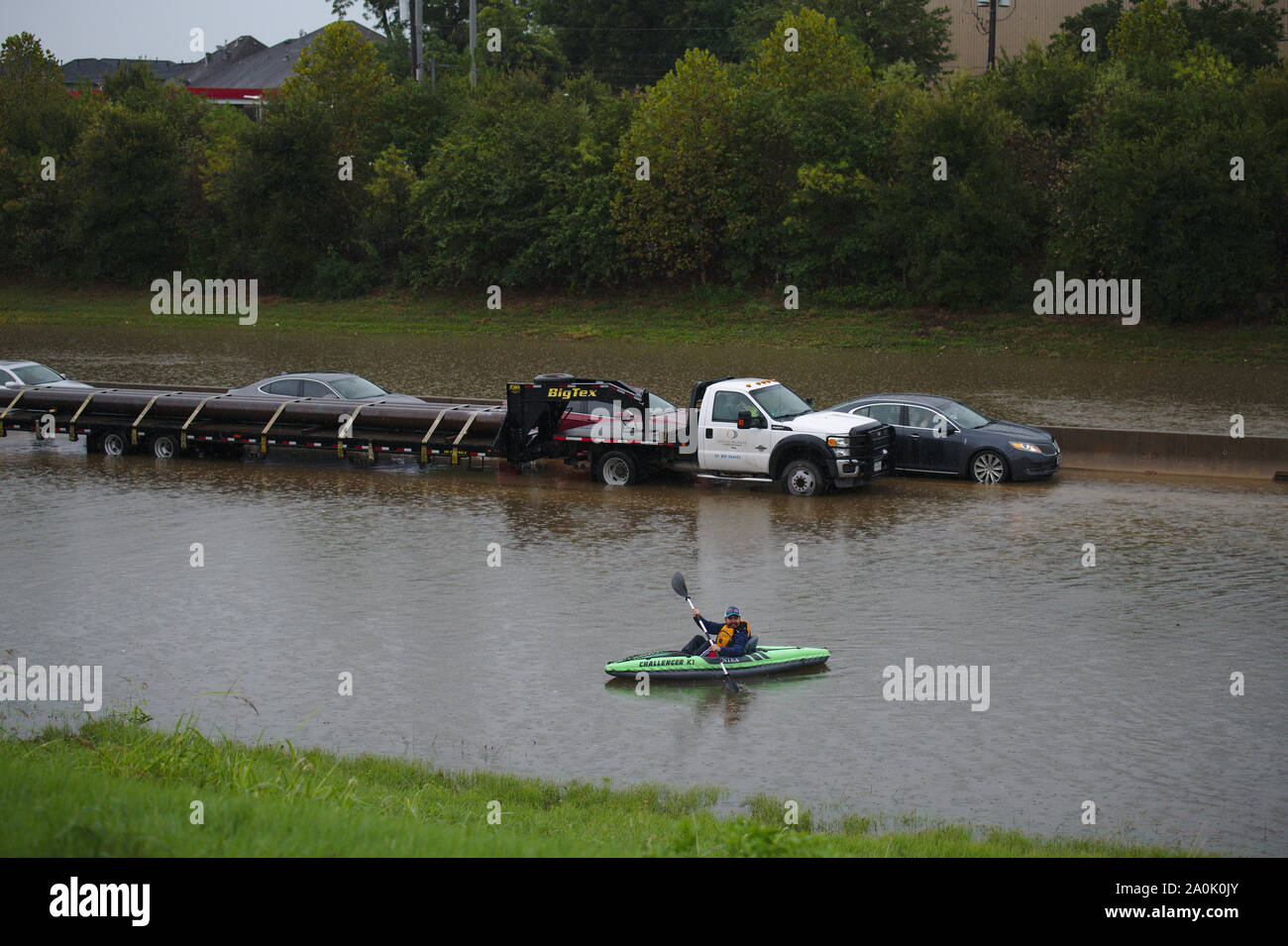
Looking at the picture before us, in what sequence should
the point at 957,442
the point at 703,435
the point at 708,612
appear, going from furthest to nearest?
1. the point at 957,442
2. the point at 703,435
3. the point at 708,612

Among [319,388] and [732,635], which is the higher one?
[319,388]

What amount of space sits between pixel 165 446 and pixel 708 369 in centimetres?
2014

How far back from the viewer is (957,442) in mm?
25641

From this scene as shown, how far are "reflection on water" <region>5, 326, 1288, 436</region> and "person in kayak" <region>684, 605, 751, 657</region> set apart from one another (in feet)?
67.9

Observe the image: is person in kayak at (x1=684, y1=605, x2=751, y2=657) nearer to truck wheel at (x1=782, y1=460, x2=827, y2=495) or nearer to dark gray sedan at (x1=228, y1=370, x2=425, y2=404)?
truck wheel at (x1=782, y1=460, x2=827, y2=495)

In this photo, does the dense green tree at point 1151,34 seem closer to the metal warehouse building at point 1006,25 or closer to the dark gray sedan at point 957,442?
the metal warehouse building at point 1006,25

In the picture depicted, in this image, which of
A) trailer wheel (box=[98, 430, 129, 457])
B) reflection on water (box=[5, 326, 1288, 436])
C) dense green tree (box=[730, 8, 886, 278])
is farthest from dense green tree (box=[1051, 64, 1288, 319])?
trailer wheel (box=[98, 430, 129, 457])

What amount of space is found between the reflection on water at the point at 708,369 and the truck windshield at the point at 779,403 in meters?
10.2

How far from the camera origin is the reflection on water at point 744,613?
12000 mm

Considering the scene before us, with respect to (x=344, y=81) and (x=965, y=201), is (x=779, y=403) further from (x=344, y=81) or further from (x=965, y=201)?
(x=344, y=81)

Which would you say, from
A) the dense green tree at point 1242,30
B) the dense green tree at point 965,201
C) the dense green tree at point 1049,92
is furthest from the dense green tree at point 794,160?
the dense green tree at point 1242,30

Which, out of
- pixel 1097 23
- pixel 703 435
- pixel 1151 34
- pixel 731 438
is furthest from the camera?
pixel 1097 23

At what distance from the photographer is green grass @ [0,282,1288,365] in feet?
161

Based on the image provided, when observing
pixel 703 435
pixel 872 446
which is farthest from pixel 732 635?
pixel 703 435
